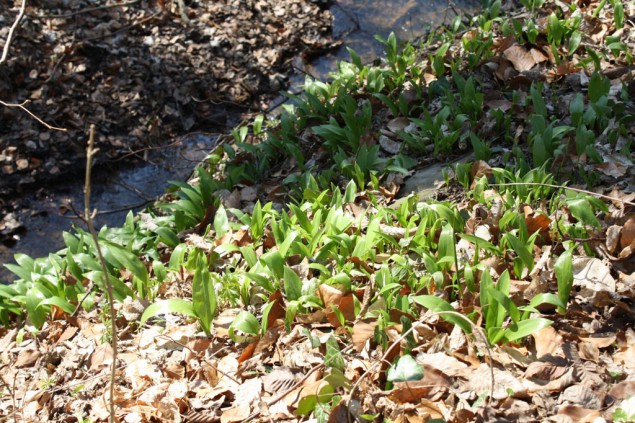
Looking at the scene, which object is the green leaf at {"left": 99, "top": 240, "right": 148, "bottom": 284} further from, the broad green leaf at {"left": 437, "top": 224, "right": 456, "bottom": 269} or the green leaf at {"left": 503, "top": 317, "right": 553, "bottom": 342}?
the green leaf at {"left": 503, "top": 317, "right": 553, "bottom": 342}

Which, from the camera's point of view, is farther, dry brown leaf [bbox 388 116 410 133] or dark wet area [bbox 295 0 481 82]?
dark wet area [bbox 295 0 481 82]

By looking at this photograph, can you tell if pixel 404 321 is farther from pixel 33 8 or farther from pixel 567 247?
pixel 33 8

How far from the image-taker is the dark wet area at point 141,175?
5227 millimetres

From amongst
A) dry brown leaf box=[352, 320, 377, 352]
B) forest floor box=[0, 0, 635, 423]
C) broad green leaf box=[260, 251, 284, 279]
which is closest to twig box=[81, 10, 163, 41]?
forest floor box=[0, 0, 635, 423]

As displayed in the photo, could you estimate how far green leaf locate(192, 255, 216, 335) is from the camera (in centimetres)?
287

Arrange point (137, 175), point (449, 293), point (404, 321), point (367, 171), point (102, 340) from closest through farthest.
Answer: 1. point (404, 321)
2. point (449, 293)
3. point (102, 340)
4. point (367, 171)
5. point (137, 175)

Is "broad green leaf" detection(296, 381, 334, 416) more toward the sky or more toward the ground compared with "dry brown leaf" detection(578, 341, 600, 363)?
more toward the ground

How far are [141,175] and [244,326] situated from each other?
332cm

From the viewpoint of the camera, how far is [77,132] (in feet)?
19.3

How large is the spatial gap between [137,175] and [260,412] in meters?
3.82

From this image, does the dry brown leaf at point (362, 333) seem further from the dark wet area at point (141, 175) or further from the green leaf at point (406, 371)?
the dark wet area at point (141, 175)

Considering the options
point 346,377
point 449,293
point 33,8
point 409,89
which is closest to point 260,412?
point 346,377

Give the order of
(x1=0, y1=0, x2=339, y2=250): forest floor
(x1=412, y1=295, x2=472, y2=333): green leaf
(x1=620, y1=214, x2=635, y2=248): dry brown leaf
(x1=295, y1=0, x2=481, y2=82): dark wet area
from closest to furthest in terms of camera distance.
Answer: (x1=412, y1=295, x2=472, y2=333): green leaf < (x1=620, y1=214, x2=635, y2=248): dry brown leaf < (x1=0, y1=0, x2=339, y2=250): forest floor < (x1=295, y1=0, x2=481, y2=82): dark wet area

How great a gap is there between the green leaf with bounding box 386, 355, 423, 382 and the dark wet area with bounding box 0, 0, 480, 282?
3.38 meters
